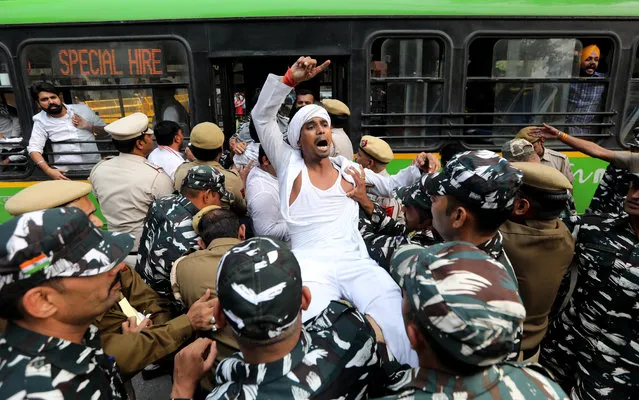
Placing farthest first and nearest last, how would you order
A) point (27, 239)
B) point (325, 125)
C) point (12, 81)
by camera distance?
1. point (12, 81)
2. point (325, 125)
3. point (27, 239)

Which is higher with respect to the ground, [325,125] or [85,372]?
[325,125]

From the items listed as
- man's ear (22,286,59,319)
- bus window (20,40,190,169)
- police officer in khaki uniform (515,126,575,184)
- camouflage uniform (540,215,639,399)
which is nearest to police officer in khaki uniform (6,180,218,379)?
man's ear (22,286,59,319)

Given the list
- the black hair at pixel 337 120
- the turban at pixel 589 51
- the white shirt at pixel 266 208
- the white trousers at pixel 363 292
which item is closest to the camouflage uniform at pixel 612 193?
Answer: the turban at pixel 589 51

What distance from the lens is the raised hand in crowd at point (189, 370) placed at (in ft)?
4.21

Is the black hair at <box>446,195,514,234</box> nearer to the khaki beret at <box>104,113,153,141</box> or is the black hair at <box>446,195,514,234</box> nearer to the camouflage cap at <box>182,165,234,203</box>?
the camouflage cap at <box>182,165,234,203</box>

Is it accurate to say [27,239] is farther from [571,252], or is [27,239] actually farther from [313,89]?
[313,89]

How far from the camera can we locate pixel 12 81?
3930mm

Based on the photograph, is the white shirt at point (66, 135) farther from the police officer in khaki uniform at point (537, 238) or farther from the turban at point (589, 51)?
the turban at point (589, 51)

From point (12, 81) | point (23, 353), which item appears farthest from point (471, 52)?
point (12, 81)

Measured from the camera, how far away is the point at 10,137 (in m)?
4.16

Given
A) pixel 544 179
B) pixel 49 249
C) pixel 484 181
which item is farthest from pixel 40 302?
pixel 544 179

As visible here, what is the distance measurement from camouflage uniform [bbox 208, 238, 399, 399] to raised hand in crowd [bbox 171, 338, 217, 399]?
150 millimetres

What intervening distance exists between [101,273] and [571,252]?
1.95 metres

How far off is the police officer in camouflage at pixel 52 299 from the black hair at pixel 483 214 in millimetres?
1217
